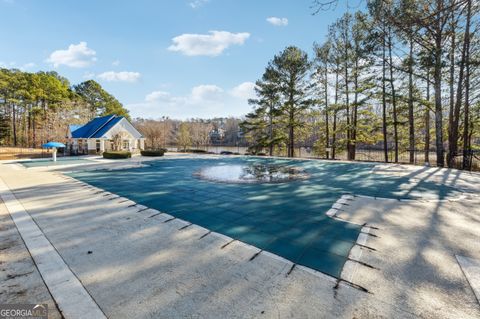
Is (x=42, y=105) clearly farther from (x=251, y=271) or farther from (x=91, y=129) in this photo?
(x=251, y=271)

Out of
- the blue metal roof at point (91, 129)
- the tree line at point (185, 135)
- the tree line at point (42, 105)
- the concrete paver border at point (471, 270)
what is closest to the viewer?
the concrete paver border at point (471, 270)

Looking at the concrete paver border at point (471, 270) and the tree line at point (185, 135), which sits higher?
the tree line at point (185, 135)

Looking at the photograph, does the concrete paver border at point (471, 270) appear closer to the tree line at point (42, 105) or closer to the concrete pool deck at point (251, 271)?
the concrete pool deck at point (251, 271)

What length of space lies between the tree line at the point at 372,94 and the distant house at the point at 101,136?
14.7m

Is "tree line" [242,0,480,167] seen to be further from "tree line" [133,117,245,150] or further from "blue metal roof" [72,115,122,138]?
"blue metal roof" [72,115,122,138]

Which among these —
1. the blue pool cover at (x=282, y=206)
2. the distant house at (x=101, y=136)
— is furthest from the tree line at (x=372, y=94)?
the distant house at (x=101, y=136)

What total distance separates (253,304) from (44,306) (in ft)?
6.30

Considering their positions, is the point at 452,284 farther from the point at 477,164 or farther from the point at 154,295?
the point at 477,164

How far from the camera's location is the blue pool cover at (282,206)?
309 cm

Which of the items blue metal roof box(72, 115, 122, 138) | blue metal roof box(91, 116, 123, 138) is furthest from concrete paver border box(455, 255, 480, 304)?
blue metal roof box(72, 115, 122, 138)

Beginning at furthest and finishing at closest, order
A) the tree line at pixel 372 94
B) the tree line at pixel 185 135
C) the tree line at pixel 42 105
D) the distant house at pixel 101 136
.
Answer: the tree line at pixel 185 135, the tree line at pixel 42 105, the distant house at pixel 101 136, the tree line at pixel 372 94

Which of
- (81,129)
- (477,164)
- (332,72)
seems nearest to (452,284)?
(477,164)

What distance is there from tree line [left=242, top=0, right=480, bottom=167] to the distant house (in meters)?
14.7

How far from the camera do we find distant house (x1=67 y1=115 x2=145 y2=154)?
949 inches
